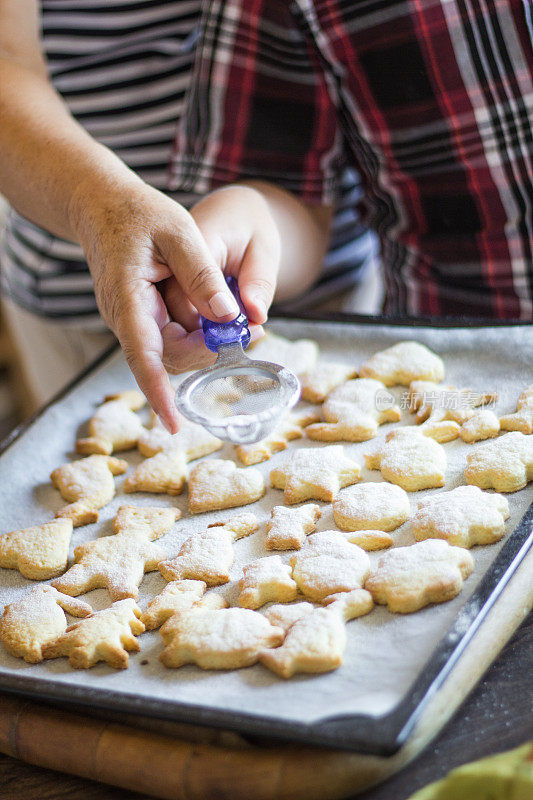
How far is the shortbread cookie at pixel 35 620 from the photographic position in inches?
31.9

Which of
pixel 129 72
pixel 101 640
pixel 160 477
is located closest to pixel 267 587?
pixel 101 640

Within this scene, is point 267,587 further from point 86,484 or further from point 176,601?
point 86,484

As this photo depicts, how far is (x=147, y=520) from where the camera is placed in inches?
38.5

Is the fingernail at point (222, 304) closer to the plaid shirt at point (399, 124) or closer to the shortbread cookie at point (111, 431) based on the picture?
the shortbread cookie at point (111, 431)

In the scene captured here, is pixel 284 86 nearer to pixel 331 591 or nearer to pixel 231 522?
pixel 231 522

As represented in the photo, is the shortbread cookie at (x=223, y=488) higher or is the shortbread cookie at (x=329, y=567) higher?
the shortbread cookie at (x=329, y=567)

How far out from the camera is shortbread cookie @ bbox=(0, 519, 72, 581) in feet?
3.05

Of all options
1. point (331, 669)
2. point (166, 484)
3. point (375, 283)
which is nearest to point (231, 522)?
point (166, 484)

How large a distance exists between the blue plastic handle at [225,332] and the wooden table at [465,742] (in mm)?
458

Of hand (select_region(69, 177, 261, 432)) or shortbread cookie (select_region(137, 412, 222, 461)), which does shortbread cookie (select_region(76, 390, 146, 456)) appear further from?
hand (select_region(69, 177, 261, 432))

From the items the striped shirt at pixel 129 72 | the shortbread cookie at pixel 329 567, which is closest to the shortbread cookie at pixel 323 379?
the shortbread cookie at pixel 329 567

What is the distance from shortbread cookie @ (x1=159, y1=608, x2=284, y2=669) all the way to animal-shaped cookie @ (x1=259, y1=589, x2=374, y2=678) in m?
0.02

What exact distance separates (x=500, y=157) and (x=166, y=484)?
2.24 ft

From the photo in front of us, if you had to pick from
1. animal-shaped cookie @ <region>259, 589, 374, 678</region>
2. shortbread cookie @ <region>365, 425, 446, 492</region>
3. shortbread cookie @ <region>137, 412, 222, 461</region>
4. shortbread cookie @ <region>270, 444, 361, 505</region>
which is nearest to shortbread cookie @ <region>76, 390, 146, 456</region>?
shortbread cookie @ <region>137, 412, 222, 461</region>
